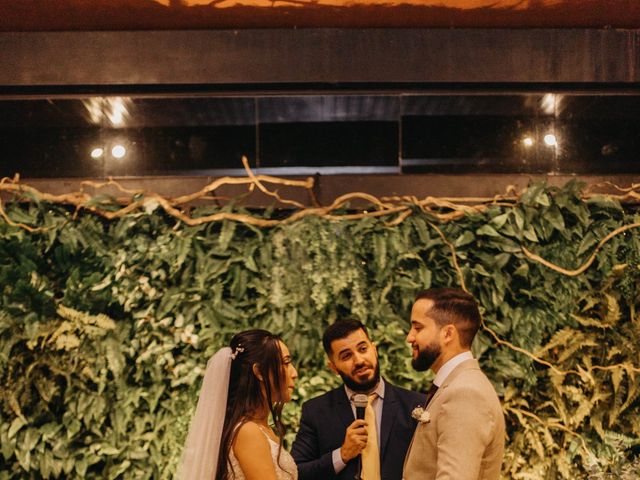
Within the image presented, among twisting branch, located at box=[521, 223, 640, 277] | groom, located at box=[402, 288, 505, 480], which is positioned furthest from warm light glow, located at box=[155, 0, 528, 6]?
groom, located at box=[402, 288, 505, 480]

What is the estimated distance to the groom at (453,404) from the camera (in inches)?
92.8

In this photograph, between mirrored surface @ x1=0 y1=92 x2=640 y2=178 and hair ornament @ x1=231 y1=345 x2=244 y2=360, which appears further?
mirrored surface @ x1=0 y1=92 x2=640 y2=178

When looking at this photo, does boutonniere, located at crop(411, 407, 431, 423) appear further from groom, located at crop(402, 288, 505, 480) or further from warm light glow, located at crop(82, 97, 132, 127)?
warm light glow, located at crop(82, 97, 132, 127)

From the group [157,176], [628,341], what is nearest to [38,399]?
[157,176]

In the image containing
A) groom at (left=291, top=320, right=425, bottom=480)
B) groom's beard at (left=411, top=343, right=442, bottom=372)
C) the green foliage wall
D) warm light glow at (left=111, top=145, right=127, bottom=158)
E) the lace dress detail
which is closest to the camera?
groom's beard at (left=411, top=343, right=442, bottom=372)

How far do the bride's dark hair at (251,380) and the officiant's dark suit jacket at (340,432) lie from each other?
51cm

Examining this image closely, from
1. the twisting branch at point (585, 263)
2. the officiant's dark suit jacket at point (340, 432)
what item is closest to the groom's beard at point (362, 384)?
the officiant's dark suit jacket at point (340, 432)

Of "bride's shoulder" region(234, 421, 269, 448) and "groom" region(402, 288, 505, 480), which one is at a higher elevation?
"groom" region(402, 288, 505, 480)

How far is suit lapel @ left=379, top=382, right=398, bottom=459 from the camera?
3.45m

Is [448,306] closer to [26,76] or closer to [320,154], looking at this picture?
[320,154]

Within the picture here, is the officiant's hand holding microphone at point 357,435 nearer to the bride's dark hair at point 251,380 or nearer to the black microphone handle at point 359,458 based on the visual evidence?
the black microphone handle at point 359,458

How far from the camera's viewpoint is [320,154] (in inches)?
214

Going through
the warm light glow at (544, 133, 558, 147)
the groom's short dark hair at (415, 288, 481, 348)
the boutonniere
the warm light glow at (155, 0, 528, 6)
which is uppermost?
the warm light glow at (155, 0, 528, 6)

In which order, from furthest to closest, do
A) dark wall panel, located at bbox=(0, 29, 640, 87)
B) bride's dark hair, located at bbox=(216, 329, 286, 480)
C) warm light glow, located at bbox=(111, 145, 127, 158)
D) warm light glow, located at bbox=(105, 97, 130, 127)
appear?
warm light glow, located at bbox=(111, 145, 127, 158), warm light glow, located at bbox=(105, 97, 130, 127), dark wall panel, located at bbox=(0, 29, 640, 87), bride's dark hair, located at bbox=(216, 329, 286, 480)
